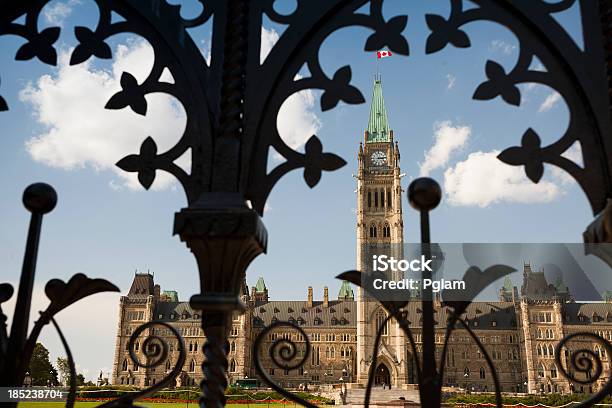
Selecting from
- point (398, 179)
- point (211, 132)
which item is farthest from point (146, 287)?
point (211, 132)

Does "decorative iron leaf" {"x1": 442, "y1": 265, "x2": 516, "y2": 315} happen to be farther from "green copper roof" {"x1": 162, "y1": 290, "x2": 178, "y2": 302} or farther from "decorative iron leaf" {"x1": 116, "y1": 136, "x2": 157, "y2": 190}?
"green copper roof" {"x1": 162, "y1": 290, "x2": 178, "y2": 302}

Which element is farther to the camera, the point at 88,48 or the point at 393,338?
the point at 393,338

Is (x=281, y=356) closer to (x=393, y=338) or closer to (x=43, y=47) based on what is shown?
(x=43, y=47)

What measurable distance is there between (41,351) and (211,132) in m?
43.8

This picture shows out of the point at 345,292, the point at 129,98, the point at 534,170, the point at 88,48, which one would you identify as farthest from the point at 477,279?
the point at 345,292

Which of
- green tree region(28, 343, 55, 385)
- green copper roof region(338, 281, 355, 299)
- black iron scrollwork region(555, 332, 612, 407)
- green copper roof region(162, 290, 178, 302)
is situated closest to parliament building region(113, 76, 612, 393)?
green copper roof region(162, 290, 178, 302)

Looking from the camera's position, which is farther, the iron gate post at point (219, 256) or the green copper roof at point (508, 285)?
the green copper roof at point (508, 285)

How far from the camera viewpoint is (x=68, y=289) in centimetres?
152

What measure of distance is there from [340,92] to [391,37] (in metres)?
0.29

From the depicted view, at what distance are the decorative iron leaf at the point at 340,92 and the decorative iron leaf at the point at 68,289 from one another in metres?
0.90

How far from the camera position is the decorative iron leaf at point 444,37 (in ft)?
5.77

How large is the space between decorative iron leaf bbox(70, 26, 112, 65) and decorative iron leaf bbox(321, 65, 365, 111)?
83 centimetres

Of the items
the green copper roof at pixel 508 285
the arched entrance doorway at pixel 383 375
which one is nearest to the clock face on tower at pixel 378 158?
the arched entrance doorway at pixel 383 375

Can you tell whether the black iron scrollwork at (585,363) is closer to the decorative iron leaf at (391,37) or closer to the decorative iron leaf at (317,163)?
the decorative iron leaf at (317,163)
